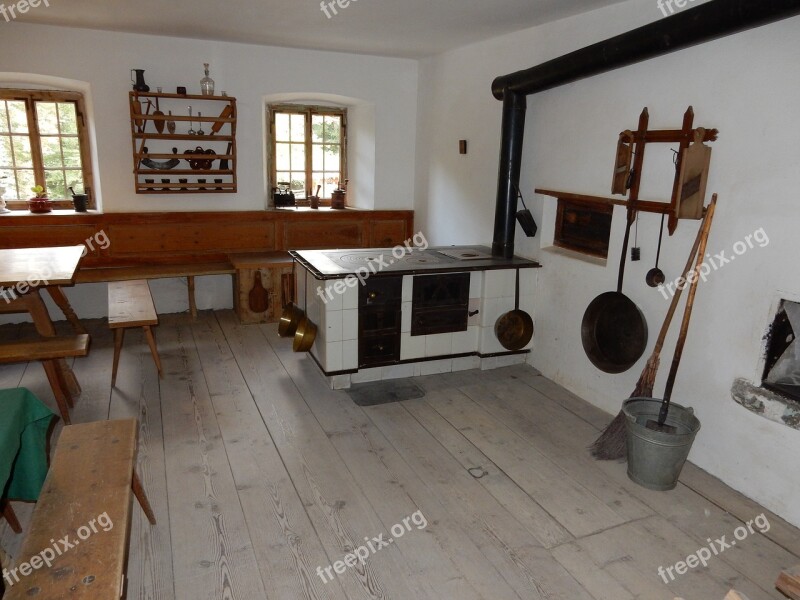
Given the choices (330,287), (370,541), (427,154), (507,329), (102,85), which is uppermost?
(102,85)

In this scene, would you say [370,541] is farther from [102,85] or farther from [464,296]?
[102,85]

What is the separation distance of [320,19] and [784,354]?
3461mm

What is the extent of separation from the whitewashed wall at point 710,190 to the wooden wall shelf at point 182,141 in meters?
2.30

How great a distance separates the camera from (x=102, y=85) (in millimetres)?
4727

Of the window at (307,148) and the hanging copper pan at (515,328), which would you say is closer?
the hanging copper pan at (515,328)

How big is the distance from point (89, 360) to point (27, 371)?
15.0 inches

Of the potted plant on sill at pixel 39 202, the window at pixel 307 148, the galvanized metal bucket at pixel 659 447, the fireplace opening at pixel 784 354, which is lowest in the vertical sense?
the galvanized metal bucket at pixel 659 447

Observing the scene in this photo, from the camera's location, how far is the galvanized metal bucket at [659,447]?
2643mm

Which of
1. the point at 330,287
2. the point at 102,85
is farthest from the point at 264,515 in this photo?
the point at 102,85

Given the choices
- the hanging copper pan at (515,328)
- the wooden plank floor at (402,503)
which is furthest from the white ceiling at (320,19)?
the wooden plank floor at (402,503)

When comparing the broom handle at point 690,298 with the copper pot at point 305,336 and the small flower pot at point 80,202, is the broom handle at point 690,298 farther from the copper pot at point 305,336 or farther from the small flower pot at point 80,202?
Answer: the small flower pot at point 80,202

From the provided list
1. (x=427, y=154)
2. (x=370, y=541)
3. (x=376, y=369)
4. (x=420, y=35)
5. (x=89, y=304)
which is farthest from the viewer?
(x=427, y=154)

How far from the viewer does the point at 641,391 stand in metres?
2.97

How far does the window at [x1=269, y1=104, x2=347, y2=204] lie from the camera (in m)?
5.68
